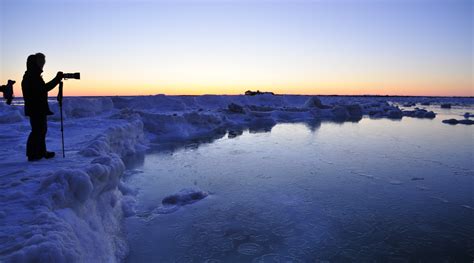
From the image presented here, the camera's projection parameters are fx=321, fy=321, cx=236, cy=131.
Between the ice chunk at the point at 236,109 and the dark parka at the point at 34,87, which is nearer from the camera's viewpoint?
the dark parka at the point at 34,87

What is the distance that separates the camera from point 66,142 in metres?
7.00

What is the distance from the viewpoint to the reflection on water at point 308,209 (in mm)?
4391

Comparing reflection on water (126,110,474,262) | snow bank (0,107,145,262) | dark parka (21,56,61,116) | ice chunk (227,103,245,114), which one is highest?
dark parka (21,56,61,116)

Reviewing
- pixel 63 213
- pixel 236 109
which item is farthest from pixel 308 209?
pixel 236 109

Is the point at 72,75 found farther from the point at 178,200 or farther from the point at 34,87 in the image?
the point at 178,200

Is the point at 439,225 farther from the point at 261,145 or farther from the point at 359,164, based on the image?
the point at 261,145

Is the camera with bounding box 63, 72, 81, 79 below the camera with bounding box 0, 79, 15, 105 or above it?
above

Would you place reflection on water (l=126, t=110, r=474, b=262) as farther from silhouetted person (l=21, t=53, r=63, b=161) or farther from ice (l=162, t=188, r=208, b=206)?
silhouetted person (l=21, t=53, r=63, b=161)

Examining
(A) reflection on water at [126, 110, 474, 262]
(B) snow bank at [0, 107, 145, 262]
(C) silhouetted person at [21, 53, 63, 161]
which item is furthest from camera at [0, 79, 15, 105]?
(A) reflection on water at [126, 110, 474, 262]

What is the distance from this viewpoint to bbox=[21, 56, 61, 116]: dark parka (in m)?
4.41

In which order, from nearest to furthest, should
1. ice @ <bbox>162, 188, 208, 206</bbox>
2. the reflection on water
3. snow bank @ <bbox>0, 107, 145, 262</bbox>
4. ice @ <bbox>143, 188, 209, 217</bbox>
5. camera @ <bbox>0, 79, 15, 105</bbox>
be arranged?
snow bank @ <bbox>0, 107, 145, 262</bbox> < the reflection on water < camera @ <bbox>0, 79, 15, 105</bbox> < ice @ <bbox>143, 188, 209, 217</bbox> < ice @ <bbox>162, 188, 208, 206</bbox>

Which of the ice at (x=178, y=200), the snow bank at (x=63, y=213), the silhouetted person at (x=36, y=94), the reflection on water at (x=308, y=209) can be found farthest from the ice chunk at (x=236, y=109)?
the silhouetted person at (x=36, y=94)

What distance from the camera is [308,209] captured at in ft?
19.5

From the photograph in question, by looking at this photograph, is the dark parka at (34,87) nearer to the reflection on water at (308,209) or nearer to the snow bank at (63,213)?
the snow bank at (63,213)
